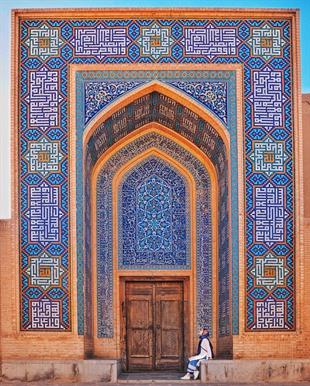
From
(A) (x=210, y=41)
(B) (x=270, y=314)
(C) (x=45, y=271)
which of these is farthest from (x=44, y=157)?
(B) (x=270, y=314)

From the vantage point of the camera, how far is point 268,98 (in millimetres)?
11125

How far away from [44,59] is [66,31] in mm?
478

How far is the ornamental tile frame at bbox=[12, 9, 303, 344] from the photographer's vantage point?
10938 mm

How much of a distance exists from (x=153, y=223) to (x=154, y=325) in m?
1.49

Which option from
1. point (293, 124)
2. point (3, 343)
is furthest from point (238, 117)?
point (3, 343)

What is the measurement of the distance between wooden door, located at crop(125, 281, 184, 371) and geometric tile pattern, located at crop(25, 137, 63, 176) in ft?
7.37

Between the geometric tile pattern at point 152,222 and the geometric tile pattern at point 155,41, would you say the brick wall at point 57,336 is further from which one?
the geometric tile pattern at point 155,41

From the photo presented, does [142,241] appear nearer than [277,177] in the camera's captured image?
No

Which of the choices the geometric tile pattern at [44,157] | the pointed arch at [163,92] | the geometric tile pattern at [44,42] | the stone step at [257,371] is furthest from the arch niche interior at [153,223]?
the geometric tile pattern at [44,42]

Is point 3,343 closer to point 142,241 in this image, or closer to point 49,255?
point 49,255

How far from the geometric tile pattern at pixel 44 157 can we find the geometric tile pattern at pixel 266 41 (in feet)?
9.69

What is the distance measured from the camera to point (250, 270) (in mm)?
10953

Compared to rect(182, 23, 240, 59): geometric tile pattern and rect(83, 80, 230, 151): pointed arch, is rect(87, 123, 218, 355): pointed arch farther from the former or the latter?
rect(182, 23, 240, 59): geometric tile pattern

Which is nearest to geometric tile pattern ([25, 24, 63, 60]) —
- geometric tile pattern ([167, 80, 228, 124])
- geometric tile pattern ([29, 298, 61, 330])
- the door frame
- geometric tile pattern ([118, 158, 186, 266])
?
geometric tile pattern ([167, 80, 228, 124])
